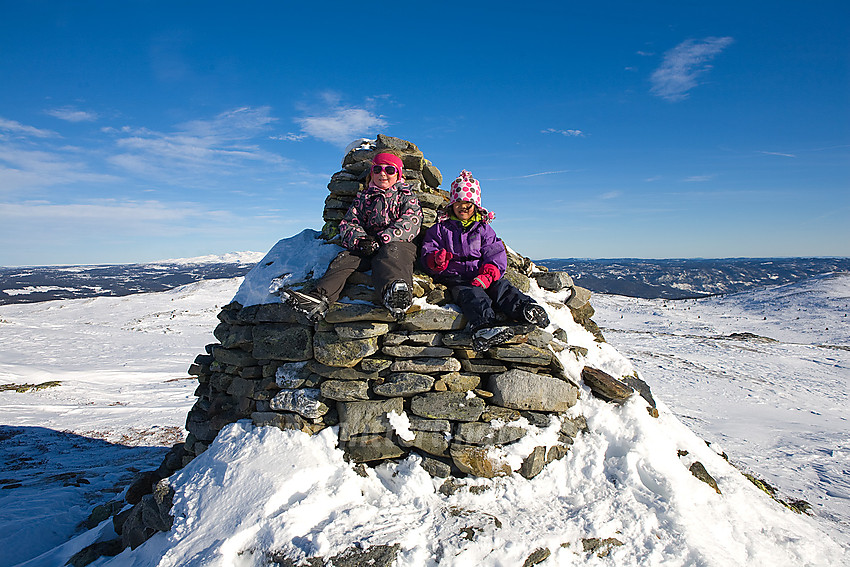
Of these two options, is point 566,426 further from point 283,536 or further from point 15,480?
point 15,480

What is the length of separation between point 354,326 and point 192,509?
2590 mm

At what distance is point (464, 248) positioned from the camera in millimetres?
6109

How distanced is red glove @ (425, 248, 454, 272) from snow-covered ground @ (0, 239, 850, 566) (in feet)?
8.33

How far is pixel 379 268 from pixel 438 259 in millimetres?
892

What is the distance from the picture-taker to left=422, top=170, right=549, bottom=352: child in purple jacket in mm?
5168

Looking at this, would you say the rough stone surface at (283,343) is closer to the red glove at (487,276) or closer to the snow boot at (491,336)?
the snow boot at (491,336)

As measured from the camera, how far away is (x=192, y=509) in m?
4.64

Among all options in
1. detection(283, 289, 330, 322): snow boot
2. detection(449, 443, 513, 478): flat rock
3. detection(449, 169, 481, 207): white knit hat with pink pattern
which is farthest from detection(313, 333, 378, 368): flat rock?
detection(449, 169, 481, 207): white knit hat with pink pattern

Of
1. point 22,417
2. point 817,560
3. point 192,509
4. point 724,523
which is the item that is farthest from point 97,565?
point 22,417

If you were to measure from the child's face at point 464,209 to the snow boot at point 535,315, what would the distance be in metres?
1.87

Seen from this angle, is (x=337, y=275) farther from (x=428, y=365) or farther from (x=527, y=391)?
(x=527, y=391)

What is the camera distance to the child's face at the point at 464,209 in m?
6.34

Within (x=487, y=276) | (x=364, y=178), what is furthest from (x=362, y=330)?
(x=364, y=178)

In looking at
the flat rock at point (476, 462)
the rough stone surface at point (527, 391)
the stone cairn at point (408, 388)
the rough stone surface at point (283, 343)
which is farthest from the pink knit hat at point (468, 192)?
the flat rock at point (476, 462)
